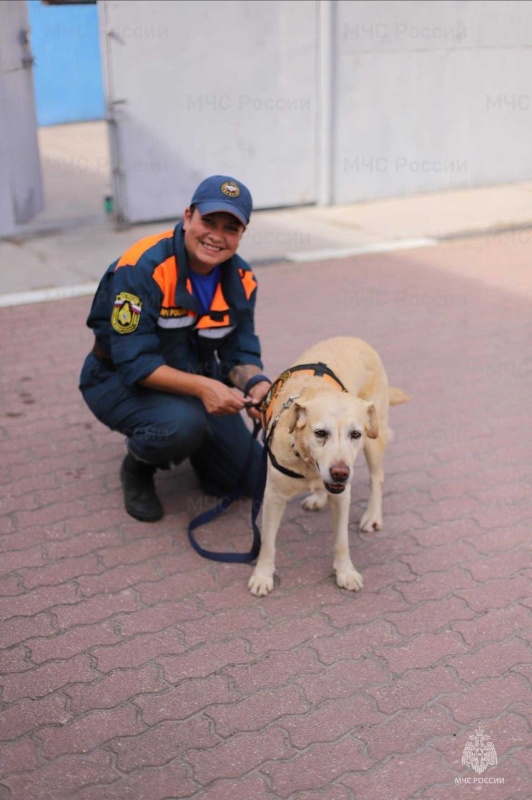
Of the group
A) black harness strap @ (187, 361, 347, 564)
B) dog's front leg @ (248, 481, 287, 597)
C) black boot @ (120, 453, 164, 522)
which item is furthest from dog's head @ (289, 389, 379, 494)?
black boot @ (120, 453, 164, 522)

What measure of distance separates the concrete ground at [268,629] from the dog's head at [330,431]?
0.73 m

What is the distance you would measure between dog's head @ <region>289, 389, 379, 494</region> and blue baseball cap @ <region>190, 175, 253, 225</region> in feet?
2.90

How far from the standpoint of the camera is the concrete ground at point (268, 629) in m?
2.65

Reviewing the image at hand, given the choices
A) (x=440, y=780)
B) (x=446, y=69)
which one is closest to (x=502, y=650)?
(x=440, y=780)

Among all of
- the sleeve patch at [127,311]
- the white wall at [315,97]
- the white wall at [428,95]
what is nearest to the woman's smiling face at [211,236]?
the sleeve patch at [127,311]

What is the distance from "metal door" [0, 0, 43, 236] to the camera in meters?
8.29

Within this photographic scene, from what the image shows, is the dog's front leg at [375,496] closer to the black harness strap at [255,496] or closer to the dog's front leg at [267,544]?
the black harness strap at [255,496]

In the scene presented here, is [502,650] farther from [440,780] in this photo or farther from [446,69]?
[446,69]

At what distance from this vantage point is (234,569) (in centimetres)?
370

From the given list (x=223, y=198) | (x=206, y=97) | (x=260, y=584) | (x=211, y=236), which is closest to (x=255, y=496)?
(x=260, y=584)

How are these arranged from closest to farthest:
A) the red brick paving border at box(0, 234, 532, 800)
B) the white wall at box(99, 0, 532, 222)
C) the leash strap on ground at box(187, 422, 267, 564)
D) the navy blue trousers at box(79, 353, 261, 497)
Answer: the red brick paving border at box(0, 234, 532, 800)
the leash strap on ground at box(187, 422, 267, 564)
the navy blue trousers at box(79, 353, 261, 497)
the white wall at box(99, 0, 532, 222)

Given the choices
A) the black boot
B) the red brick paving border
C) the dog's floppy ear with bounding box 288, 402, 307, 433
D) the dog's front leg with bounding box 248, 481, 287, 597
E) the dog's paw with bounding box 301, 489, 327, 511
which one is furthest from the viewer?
the dog's paw with bounding box 301, 489, 327, 511

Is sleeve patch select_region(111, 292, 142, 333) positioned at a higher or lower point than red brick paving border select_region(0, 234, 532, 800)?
higher

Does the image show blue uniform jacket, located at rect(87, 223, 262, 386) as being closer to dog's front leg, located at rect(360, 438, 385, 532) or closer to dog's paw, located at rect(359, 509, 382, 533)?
dog's front leg, located at rect(360, 438, 385, 532)
